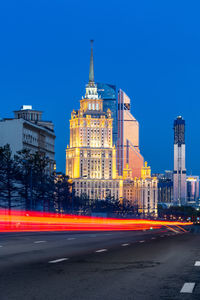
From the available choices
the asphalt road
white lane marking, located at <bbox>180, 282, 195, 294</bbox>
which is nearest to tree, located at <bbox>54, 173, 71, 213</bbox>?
the asphalt road

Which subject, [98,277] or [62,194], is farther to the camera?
[62,194]

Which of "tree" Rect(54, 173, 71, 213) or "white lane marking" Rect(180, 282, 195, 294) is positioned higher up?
"tree" Rect(54, 173, 71, 213)

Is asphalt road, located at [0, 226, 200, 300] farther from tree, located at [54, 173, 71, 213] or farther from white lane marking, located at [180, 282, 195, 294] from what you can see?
tree, located at [54, 173, 71, 213]

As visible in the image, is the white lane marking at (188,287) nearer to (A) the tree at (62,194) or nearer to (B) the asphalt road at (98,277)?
(B) the asphalt road at (98,277)

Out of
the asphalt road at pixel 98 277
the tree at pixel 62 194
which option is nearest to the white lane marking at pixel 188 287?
the asphalt road at pixel 98 277

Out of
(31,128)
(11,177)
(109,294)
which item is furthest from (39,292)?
(31,128)

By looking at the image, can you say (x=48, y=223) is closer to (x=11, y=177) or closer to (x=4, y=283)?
(x=11, y=177)

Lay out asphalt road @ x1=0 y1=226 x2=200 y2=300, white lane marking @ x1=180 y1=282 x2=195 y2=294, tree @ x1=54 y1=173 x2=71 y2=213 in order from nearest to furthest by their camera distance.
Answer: asphalt road @ x1=0 y1=226 x2=200 y2=300 < white lane marking @ x1=180 y1=282 x2=195 y2=294 < tree @ x1=54 y1=173 x2=71 y2=213

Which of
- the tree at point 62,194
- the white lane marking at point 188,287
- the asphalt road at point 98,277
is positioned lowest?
the asphalt road at point 98,277

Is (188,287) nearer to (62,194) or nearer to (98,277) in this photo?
(98,277)

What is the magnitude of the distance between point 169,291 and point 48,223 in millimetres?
69078

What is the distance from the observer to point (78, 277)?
14969 mm

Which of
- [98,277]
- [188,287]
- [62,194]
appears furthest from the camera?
[62,194]

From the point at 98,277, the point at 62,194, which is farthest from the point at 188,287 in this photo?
the point at 62,194
